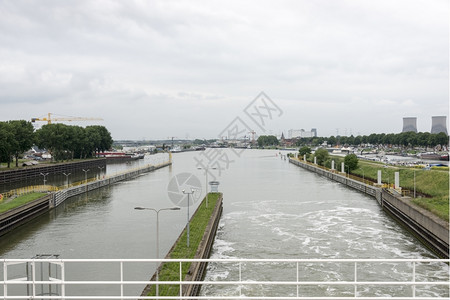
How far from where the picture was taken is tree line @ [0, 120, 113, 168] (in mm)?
56250

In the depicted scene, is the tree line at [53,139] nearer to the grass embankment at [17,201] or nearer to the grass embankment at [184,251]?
the grass embankment at [17,201]

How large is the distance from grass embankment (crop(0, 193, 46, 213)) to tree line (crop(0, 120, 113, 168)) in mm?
22627

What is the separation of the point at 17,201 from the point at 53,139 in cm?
4782

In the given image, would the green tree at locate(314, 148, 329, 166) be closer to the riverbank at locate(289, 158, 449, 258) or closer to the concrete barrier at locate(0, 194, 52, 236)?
the riverbank at locate(289, 158, 449, 258)

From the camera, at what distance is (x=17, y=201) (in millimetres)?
31469

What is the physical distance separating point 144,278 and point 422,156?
93717mm

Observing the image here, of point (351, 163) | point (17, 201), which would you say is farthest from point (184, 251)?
point (351, 163)

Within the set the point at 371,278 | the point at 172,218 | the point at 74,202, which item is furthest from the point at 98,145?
the point at 371,278

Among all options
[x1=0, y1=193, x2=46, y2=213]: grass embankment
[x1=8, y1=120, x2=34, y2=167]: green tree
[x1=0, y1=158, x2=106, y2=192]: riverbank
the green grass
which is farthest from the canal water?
[x1=8, y1=120, x2=34, y2=167]: green tree

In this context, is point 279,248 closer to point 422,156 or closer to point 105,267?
point 105,267

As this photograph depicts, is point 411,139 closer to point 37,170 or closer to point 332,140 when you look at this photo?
point 332,140

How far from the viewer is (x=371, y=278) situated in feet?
56.7

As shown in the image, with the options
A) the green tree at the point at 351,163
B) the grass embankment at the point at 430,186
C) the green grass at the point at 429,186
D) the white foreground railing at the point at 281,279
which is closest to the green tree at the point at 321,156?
the green tree at the point at 351,163

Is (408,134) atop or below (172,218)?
atop
